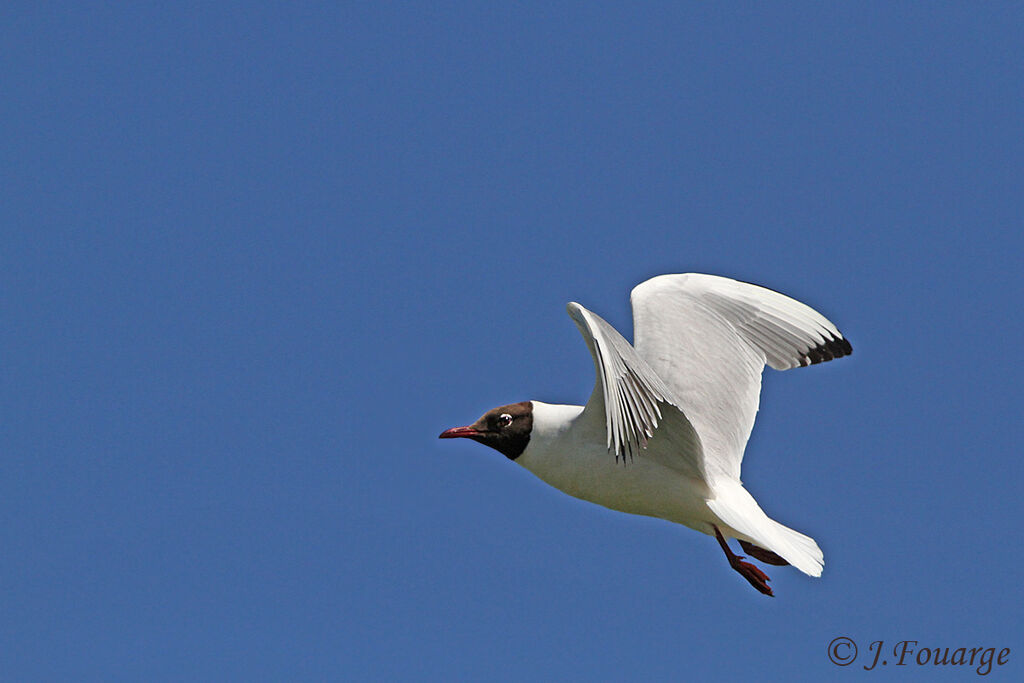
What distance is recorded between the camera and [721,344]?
26.6 ft

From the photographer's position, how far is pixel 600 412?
22.8 ft

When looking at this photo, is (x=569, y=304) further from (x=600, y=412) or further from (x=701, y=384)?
(x=701, y=384)

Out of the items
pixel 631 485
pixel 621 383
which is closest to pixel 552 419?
pixel 631 485

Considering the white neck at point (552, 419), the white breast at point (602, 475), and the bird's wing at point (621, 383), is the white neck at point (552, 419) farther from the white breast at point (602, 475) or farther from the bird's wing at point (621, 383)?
the bird's wing at point (621, 383)

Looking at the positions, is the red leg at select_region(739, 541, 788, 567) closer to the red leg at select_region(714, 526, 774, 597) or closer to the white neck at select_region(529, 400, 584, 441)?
the red leg at select_region(714, 526, 774, 597)

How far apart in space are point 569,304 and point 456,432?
204 centimetres

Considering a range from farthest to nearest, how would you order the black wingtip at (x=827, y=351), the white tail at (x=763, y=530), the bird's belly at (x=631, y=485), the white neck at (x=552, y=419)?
1. the black wingtip at (x=827, y=351)
2. the white neck at (x=552, y=419)
3. the bird's belly at (x=631, y=485)
4. the white tail at (x=763, y=530)

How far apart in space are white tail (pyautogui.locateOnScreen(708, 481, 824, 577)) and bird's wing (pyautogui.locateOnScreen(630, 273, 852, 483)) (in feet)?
0.71

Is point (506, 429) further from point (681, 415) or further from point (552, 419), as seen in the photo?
point (681, 415)

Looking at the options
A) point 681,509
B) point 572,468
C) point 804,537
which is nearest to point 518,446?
point 572,468

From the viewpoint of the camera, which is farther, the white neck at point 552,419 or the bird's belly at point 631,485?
the white neck at point 552,419

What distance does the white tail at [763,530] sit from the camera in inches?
262

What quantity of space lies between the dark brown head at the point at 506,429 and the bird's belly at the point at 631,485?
210 mm

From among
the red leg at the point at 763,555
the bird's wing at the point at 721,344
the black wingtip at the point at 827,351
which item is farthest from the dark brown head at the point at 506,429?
the black wingtip at the point at 827,351
